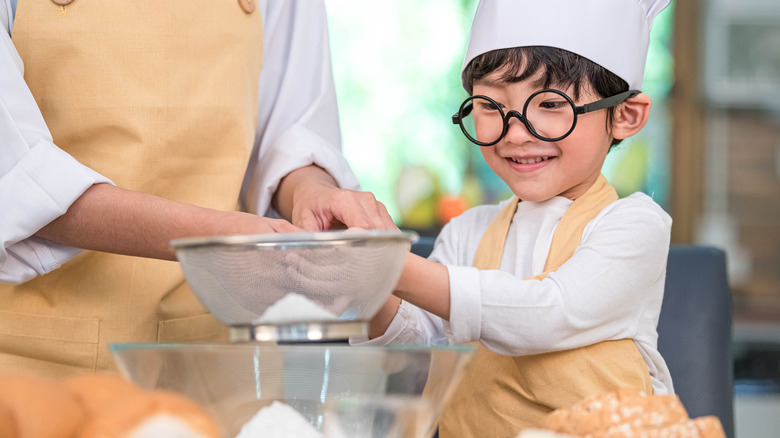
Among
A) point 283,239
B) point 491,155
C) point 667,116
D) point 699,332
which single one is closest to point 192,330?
point 491,155

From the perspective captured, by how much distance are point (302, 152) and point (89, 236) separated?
412 mm

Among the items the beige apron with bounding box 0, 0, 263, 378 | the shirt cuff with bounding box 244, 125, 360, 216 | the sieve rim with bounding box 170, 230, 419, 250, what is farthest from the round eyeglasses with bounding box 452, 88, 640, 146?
the sieve rim with bounding box 170, 230, 419, 250

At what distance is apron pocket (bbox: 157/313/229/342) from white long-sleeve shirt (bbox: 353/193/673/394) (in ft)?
0.79

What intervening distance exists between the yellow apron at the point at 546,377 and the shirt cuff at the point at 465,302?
0.21ft

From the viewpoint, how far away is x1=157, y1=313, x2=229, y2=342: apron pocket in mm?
1104

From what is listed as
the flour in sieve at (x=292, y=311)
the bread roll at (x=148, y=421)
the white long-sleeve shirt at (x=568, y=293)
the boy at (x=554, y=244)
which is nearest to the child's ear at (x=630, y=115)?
the boy at (x=554, y=244)

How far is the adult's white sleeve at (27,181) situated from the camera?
2.83 feet

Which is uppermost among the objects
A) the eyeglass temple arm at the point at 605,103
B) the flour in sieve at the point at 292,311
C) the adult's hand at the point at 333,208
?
the eyeglass temple arm at the point at 605,103

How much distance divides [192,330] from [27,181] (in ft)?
1.18

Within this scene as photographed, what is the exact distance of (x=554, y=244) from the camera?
3.72ft

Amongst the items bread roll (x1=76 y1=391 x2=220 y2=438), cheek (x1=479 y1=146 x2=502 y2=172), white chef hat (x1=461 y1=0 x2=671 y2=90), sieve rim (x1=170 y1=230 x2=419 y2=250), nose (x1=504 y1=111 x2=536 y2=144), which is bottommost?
bread roll (x1=76 y1=391 x2=220 y2=438)

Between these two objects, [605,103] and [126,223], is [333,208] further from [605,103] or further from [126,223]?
[605,103]

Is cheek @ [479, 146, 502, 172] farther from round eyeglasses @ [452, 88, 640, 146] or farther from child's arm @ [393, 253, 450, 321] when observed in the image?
child's arm @ [393, 253, 450, 321]

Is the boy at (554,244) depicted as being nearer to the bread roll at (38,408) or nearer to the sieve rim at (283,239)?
the sieve rim at (283,239)
